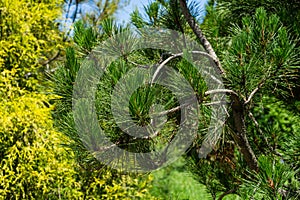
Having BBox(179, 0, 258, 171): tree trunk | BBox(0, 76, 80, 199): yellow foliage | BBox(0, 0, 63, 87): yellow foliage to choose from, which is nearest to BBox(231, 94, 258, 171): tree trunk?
BBox(179, 0, 258, 171): tree trunk

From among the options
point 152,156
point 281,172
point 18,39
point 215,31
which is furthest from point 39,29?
point 281,172

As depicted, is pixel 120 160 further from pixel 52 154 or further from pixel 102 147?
pixel 52 154

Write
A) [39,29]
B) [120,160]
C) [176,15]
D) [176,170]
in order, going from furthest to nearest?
[176,170]
[39,29]
[176,15]
[120,160]

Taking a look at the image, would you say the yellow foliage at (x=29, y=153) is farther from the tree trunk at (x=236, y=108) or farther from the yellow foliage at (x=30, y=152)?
the tree trunk at (x=236, y=108)

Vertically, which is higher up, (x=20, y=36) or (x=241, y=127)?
(x=20, y=36)

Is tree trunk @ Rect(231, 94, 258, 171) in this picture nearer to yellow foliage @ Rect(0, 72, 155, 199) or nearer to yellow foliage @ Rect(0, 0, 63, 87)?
yellow foliage @ Rect(0, 72, 155, 199)

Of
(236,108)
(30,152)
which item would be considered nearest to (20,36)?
(30,152)

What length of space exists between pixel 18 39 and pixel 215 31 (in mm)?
1517

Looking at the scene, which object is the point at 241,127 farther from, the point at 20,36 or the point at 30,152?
the point at 20,36

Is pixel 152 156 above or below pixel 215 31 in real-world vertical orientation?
below

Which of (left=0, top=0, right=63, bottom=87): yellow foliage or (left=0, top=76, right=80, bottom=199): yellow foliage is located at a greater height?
(left=0, top=0, right=63, bottom=87): yellow foliage

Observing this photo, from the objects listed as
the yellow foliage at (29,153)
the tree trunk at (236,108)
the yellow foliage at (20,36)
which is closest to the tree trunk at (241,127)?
the tree trunk at (236,108)

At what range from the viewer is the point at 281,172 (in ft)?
2.59

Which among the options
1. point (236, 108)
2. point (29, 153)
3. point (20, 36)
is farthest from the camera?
point (20, 36)
